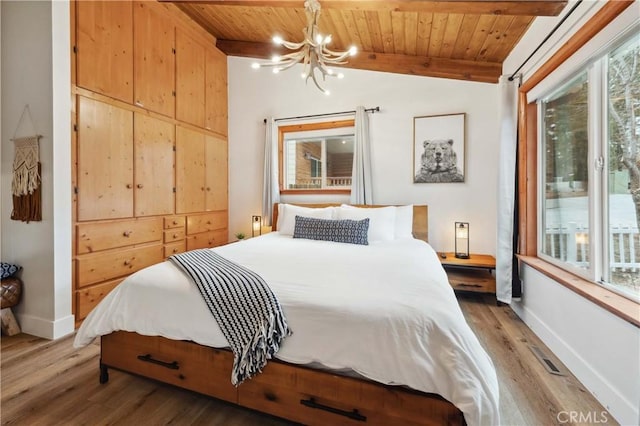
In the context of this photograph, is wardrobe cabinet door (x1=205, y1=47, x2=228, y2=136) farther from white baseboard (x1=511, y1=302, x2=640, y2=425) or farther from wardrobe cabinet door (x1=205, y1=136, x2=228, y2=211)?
white baseboard (x1=511, y1=302, x2=640, y2=425)

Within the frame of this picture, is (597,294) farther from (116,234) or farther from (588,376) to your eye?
(116,234)

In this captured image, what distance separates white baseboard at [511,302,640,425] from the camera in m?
1.36

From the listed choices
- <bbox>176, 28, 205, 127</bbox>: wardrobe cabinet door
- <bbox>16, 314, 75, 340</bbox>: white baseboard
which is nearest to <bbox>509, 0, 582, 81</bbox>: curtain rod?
<bbox>176, 28, 205, 127</bbox>: wardrobe cabinet door

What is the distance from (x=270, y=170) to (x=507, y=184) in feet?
9.23

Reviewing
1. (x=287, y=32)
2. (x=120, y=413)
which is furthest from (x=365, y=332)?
(x=287, y=32)

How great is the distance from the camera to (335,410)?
1206 millimetres

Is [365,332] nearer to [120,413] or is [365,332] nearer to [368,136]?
[120,413]

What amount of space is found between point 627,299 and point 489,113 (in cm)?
Answer: 234

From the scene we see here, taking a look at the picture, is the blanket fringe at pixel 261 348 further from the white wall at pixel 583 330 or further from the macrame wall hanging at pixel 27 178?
the macrame wall hanging at pixel 27 178

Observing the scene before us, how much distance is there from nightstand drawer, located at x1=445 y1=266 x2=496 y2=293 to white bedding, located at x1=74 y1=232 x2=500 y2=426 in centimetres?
134

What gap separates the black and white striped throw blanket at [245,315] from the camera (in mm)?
1266

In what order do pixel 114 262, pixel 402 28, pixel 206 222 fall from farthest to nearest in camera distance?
pixel 206 222 < pixel 402 28 < pixel 114 262

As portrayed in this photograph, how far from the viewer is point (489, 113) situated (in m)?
3.21

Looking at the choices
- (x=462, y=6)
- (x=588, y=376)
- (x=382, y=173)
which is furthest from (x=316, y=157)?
(x=588, y=376)
